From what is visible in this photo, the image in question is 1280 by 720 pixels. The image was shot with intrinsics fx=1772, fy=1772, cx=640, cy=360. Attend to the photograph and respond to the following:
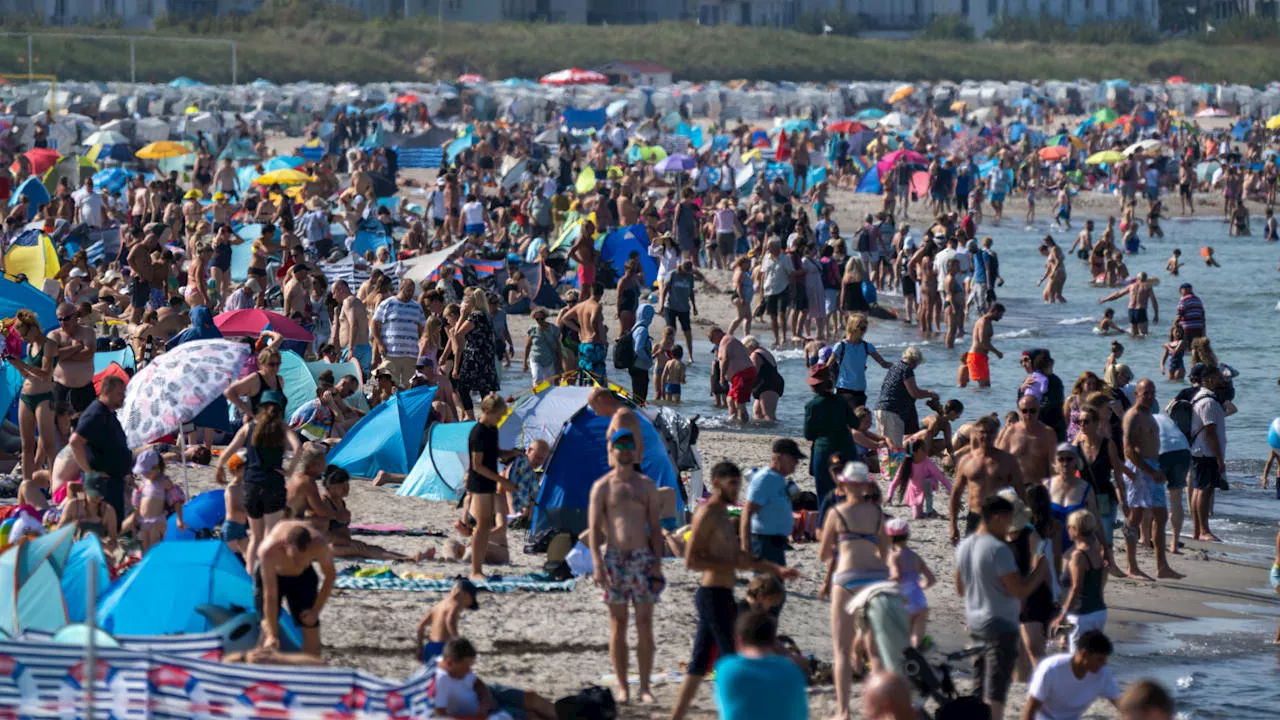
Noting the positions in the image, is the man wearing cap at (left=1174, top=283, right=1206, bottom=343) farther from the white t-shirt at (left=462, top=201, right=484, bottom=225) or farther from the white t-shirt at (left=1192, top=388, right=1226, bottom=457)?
the white t-shirt at (left=462, top=201, right=484, bottom=225)

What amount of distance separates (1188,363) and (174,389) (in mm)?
14192

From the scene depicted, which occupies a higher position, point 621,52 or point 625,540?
point 621,52

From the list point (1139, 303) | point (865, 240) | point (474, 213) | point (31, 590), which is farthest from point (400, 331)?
point (1139, 303)

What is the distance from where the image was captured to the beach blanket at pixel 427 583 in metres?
9.61

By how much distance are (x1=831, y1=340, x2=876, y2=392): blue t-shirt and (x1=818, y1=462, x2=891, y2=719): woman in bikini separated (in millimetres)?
5675

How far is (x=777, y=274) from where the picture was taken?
19969mm

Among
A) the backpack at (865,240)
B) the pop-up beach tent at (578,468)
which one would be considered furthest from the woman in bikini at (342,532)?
the backpack at (865,240)

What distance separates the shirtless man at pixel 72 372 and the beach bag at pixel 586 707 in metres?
5.58

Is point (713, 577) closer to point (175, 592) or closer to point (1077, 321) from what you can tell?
point (175, 592)

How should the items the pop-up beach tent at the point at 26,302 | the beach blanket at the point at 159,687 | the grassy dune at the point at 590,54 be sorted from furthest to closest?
the grassy dune at the point at 590,54 → the pop-up beach tent at the point at 26,302 → the beach blanket at the point at 159,687

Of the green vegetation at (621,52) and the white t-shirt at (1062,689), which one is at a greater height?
the green vegetation at (621,52)

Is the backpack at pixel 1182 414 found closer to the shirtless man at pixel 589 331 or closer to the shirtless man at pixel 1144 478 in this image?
the shirtless man at pixel 1144 478

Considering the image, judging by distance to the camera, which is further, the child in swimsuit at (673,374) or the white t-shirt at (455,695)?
the child in swimsuit at (673,374)

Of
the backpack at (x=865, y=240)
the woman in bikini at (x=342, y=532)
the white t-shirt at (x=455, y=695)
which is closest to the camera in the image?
the white t-shirt at (x=455, y=695)
